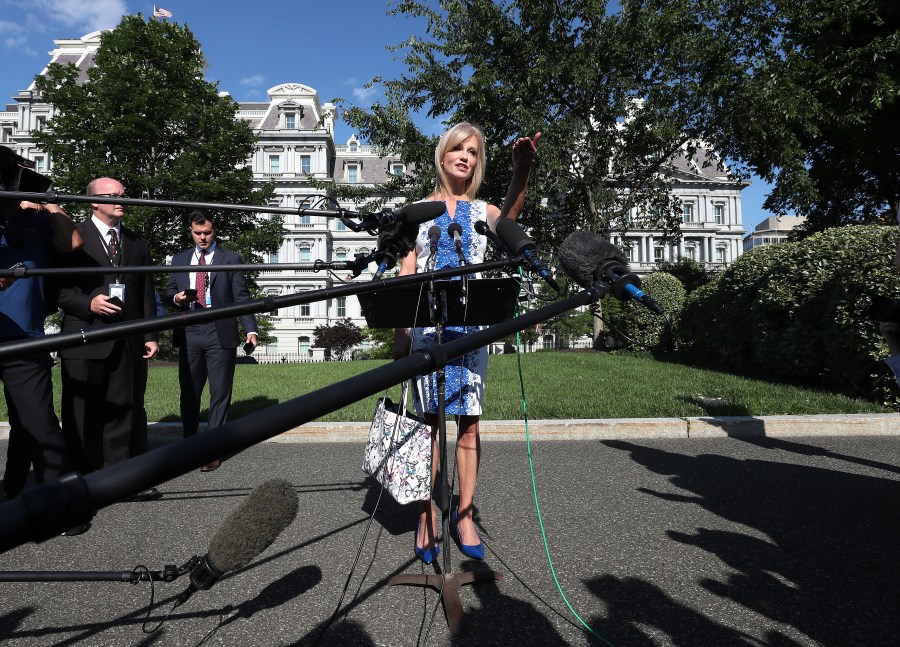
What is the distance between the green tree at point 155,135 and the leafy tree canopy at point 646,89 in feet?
33.3

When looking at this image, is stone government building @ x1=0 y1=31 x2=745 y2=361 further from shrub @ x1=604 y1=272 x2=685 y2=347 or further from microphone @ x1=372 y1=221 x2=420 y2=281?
microphone @ x1=372 y1=221 x2=420 y2=281

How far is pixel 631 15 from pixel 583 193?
6.05 meters

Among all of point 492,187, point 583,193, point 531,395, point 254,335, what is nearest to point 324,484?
point 254,335

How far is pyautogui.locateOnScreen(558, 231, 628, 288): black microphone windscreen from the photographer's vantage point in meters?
1.95

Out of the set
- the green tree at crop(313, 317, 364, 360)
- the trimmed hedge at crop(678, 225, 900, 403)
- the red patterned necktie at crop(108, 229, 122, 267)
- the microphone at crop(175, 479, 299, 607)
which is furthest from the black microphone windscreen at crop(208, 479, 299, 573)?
the green tree at crop(313, 317, 364, 360)

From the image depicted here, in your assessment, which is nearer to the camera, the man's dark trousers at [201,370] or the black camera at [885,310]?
the black camera at [885,310]

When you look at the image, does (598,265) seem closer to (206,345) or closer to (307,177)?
(206,345)

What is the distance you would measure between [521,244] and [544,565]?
6.25 feet

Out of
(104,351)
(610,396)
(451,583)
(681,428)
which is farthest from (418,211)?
(610,396)

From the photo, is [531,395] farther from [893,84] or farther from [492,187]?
[893,84]

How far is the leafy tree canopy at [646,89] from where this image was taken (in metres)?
17.4

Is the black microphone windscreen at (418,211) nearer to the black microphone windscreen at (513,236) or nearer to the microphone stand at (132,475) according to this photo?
the black microphone windscreen at (513,236)

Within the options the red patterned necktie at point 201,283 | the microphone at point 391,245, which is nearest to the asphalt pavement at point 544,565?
the microphone at point 391,245

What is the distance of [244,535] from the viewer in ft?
5.74
